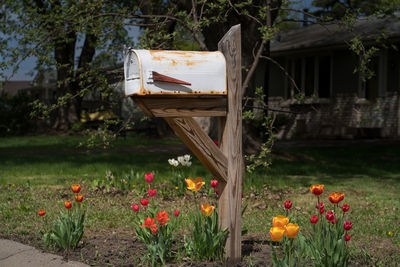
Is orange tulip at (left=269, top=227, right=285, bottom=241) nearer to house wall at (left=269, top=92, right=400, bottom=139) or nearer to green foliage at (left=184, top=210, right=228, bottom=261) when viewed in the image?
green foliage at (left=184, top=210, right=228, bottom=261)

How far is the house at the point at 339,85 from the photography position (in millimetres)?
17359

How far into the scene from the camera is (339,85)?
1902 cm

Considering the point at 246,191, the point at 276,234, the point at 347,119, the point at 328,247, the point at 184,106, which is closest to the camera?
the point at 276,234

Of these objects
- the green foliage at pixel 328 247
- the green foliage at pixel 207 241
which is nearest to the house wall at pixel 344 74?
the green foliage at pixel 328 247

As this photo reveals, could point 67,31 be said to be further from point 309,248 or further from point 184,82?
point 309,248

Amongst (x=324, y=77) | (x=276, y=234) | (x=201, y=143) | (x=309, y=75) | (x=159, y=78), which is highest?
(x=309, y=75)

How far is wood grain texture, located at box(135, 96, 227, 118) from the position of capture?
3.27 m

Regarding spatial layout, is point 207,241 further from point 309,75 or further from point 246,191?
point 309,75

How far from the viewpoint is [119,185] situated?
22.9ft

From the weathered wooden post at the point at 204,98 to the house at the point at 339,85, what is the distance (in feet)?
43.3

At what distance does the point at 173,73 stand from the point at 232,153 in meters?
0.71

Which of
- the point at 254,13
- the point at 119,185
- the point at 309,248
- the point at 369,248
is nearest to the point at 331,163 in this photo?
the point at 254,13

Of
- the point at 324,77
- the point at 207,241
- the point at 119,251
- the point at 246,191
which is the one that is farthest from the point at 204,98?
the point at 324,77

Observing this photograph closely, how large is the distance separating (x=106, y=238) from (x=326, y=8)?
3952 centimetres
